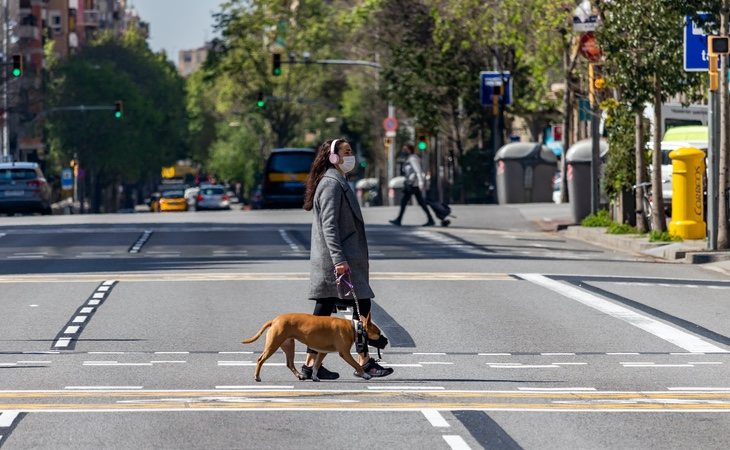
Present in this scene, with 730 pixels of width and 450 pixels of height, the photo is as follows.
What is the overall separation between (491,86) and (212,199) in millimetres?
43604

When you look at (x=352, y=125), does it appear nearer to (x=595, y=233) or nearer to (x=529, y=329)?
(x=595, y=233)

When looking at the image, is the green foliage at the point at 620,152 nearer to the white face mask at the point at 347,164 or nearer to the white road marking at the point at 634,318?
the white road marking at the point at 634,318

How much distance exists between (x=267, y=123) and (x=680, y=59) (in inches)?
3640

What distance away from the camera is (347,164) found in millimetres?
12930

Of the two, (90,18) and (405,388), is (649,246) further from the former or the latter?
(90,18)

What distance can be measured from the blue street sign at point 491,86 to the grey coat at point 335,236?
42676 mm

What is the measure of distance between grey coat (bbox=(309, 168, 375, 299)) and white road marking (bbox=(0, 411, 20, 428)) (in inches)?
109

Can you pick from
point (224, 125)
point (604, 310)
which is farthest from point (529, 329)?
point (224, 125)

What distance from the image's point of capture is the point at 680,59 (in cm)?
3197

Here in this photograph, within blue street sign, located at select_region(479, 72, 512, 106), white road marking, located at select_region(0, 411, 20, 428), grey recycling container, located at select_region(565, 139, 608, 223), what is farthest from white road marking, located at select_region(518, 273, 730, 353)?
blue street sign, located at select_region(479, 72, 512, 106)

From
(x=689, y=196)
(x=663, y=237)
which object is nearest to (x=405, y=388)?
(x=689, y=196)

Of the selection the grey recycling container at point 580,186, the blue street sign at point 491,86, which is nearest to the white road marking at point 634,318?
the grey recycling container at point 580,186

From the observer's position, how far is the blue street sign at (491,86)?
55656 millimetres

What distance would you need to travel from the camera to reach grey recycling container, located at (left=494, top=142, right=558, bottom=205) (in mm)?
56219
